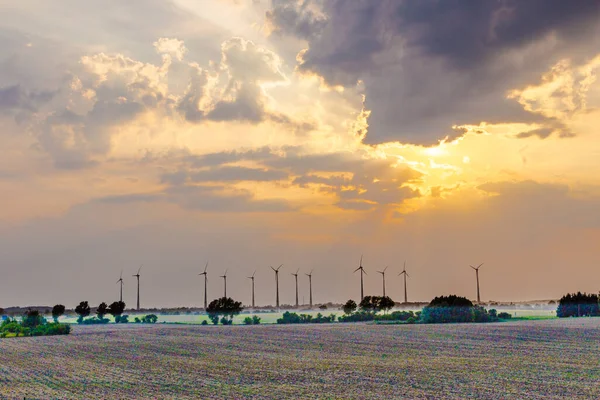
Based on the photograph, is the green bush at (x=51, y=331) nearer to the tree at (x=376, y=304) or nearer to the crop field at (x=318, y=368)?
the crop field at (x=318, y=368)

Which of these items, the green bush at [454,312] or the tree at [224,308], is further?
the tree at [224,308]

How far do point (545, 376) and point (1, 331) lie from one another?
9322 cm

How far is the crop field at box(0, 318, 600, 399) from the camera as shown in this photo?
36125 millimetres

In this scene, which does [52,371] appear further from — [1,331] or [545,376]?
[1,331]

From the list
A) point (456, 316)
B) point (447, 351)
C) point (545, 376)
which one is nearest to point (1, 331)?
point (456, 316)

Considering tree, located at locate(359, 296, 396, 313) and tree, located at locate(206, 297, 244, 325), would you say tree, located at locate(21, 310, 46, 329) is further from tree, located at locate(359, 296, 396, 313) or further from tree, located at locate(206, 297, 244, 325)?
tree, located at locate(359, 296, 396, 313)

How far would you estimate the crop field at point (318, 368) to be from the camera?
3612 cm

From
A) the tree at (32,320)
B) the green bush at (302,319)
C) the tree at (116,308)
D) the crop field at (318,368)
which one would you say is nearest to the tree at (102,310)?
the tree at (116,308)

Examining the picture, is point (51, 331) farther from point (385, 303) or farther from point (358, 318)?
point (385, 303)

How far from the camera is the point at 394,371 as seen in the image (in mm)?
44844

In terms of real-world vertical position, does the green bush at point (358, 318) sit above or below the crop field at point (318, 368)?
above

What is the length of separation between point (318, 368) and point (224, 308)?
118 m

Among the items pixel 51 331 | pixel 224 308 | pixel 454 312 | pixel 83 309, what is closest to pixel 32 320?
pixel 51 331

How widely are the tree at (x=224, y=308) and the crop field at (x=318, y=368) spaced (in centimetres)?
8181
